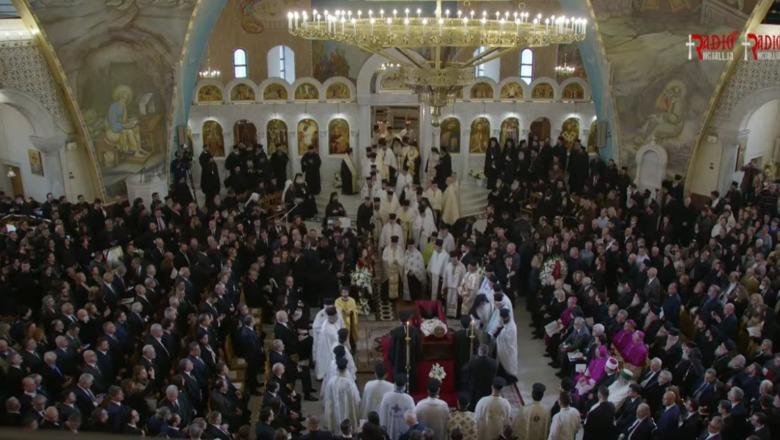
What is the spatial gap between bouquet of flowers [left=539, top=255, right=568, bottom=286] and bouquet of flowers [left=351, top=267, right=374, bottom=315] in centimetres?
320

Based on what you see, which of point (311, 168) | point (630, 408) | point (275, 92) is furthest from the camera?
point (275, 92)

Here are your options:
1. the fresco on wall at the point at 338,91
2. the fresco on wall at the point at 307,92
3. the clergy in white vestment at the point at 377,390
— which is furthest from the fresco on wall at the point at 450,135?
the clergy in white vestment at the point at 377,390

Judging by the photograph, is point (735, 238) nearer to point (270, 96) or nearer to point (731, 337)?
point (731, 337)

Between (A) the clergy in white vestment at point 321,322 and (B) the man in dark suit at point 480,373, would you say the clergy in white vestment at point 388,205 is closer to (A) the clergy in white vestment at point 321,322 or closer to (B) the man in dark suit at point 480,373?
(A) the clergy in white vestment at point 321,322

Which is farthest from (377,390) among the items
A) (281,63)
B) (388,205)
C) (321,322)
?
(281,63)

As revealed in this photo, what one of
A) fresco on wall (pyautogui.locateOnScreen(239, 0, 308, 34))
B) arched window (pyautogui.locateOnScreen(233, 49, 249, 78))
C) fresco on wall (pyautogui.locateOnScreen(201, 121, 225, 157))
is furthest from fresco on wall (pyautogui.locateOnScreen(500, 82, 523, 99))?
arched window (pyautogui.locateOnScreen(233, 49, 249, 78))

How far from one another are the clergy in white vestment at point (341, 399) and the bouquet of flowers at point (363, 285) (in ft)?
12.6

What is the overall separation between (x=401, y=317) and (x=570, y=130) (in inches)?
545

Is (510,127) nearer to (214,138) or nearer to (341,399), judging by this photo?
(214,138)

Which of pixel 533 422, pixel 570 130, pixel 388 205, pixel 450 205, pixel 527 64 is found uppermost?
pixel 527 64

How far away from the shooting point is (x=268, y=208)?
1855 centimetres

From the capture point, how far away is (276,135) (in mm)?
21953

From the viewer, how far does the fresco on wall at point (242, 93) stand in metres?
21.5

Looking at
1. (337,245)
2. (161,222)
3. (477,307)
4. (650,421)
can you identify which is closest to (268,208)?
(161,222)
